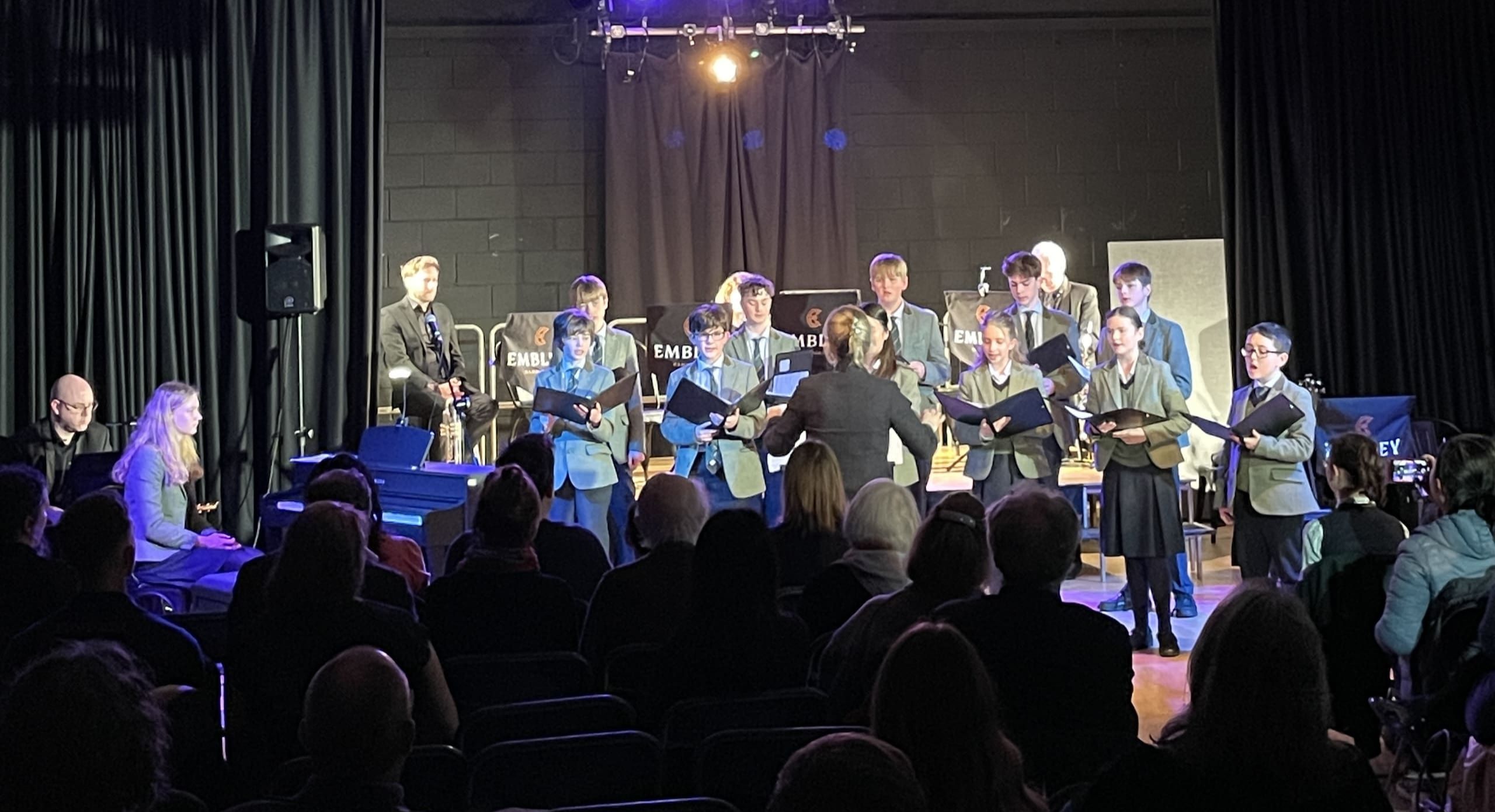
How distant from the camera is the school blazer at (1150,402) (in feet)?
19.4

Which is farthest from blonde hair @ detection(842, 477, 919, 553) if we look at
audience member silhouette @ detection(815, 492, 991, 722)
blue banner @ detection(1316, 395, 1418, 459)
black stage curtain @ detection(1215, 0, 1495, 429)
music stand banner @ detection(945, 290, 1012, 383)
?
music stand banner @ detection(945, 290, 1012, 383)

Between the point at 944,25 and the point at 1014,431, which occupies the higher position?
the point at 944,25

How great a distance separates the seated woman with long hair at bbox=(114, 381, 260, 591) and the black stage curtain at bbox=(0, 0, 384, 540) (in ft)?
6.09

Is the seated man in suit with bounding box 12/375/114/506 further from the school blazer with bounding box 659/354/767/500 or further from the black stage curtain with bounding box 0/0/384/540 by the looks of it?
the school blazer with bounding box 659/354/767/500

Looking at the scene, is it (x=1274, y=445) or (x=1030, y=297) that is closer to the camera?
(x=1274, y=445)

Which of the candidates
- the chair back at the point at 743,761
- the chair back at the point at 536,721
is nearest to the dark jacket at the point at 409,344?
the chair back at the point at 536,721

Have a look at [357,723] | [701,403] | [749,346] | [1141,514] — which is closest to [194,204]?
[749,346]

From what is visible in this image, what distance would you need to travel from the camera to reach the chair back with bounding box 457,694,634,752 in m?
2.98

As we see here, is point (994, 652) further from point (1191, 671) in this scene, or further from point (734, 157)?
point (734, 157)

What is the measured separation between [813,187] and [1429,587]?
7.49m

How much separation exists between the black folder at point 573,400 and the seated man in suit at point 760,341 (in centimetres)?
55

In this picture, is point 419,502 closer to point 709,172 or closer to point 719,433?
point 719,433

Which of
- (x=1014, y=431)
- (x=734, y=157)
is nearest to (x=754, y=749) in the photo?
(x=1014, y=431)

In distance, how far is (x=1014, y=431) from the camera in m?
6.19
